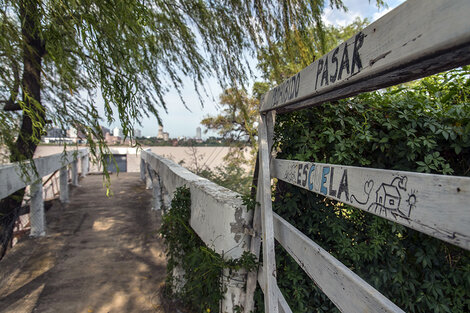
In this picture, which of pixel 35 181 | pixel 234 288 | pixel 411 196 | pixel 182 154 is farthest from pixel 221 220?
pixel 182 154

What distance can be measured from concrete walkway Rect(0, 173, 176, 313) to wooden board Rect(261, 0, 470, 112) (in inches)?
116

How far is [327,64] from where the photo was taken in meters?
1.14

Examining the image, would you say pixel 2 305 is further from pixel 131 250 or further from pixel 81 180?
pixel 81 180

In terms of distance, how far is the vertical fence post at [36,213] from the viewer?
5.12 m

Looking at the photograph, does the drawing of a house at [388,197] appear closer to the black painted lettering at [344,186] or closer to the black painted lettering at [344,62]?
the black painted lettering at [344,186]

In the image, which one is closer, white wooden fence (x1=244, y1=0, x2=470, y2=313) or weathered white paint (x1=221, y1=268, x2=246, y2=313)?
white wooden fence (x1=244, y1=0, x2=470, y2=313)

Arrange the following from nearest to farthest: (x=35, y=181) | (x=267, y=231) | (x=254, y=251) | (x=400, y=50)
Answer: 1. (x=400, y=50)
2. (x=267, y=231)
3. (x=254, y=251)
4. (x=35, y=181)

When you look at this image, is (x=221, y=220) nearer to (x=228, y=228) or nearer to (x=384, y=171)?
(x=228, y=228)

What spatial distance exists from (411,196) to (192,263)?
1809mm

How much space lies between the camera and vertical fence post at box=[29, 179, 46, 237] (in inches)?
202

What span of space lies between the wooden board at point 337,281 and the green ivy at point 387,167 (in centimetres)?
44

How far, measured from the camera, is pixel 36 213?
17.0ft

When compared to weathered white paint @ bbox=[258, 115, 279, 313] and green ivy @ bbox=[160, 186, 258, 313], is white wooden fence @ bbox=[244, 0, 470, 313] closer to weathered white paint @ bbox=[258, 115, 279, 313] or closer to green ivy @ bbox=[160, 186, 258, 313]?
weathered white paint @ bbox=[258, 115, 279, 313]

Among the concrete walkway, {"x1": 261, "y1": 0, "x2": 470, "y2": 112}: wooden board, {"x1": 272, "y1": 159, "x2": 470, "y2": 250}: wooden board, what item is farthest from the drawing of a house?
the concrete walkway
